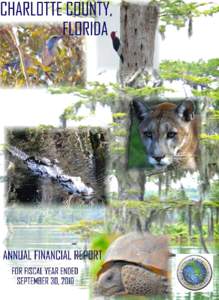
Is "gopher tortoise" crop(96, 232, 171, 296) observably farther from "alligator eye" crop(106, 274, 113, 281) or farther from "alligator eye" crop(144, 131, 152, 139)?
"alligator eye" crop(144, 131, 152, 139)

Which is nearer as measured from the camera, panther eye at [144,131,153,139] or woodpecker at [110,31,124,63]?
panther eye at [144,131,153,139]

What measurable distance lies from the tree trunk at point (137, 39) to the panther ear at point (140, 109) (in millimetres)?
145

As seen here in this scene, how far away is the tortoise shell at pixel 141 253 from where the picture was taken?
5375 millimetres

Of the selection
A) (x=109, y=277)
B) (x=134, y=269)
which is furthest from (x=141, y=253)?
(x=109, y=277)

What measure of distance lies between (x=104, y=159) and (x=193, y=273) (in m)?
0.98

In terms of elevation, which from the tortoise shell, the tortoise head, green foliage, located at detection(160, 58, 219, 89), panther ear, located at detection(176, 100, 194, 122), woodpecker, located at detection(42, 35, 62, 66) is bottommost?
the tortoise head

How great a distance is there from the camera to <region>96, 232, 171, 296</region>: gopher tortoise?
5375 millimetres

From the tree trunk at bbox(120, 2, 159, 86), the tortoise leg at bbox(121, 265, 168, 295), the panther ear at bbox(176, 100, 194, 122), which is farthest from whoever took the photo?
the tree trunk at bbox(120, 2, 159, 86)

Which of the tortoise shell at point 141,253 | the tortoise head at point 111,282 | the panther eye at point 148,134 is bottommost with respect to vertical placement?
the tortoise head at point 111,282

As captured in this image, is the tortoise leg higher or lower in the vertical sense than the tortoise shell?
lower

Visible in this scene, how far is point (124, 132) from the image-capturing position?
5504 millimetres

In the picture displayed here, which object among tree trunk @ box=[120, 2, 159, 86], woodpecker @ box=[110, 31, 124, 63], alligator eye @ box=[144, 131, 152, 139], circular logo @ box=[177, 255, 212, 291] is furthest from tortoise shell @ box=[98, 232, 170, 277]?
woodpecker @ box=[110, 31, 124, 63]

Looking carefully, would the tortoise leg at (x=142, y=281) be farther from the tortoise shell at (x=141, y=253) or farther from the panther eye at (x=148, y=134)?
the panther eye at (x=148, y=134)

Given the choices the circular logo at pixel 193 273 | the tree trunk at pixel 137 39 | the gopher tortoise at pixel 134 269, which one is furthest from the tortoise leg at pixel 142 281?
the tree trunk at pixel 137 39
